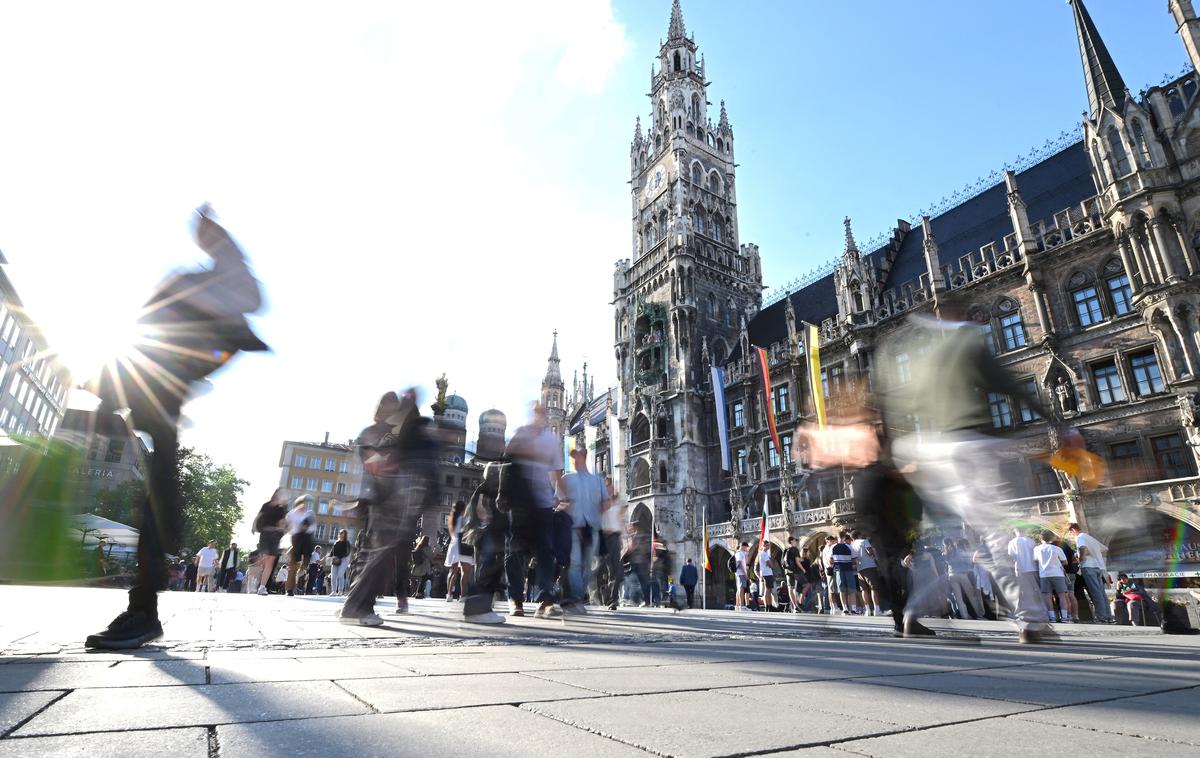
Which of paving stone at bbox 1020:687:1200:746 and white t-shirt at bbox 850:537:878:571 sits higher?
white t-shirt at bbox 850:537:878:571

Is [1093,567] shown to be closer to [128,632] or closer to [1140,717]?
[1140,717]

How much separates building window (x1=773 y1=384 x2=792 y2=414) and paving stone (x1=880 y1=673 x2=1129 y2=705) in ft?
97.9

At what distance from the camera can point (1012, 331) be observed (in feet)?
76.5

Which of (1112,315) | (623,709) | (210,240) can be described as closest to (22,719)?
(623,709)

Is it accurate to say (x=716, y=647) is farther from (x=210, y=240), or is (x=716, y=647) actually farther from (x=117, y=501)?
(x=117, y=501)

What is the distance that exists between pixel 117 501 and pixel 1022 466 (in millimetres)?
50605

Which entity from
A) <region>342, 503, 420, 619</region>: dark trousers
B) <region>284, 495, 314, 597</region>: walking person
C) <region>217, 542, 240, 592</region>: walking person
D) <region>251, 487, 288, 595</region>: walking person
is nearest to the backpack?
<region>342, 503, 420, 619</region>: dark trousers

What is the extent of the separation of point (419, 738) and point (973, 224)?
34159 mm

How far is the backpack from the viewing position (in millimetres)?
6328

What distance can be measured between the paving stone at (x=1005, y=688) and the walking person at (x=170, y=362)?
12.2ft

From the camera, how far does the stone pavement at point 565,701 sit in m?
1.33

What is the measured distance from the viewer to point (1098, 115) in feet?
69.9

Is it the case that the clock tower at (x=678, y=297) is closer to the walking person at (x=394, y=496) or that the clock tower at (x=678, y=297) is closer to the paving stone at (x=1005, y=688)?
the walking person at (x=394, y=496)

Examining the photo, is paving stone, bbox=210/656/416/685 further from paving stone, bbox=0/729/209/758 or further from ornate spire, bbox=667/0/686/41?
ornate spire, bbox=667/0/686/41
